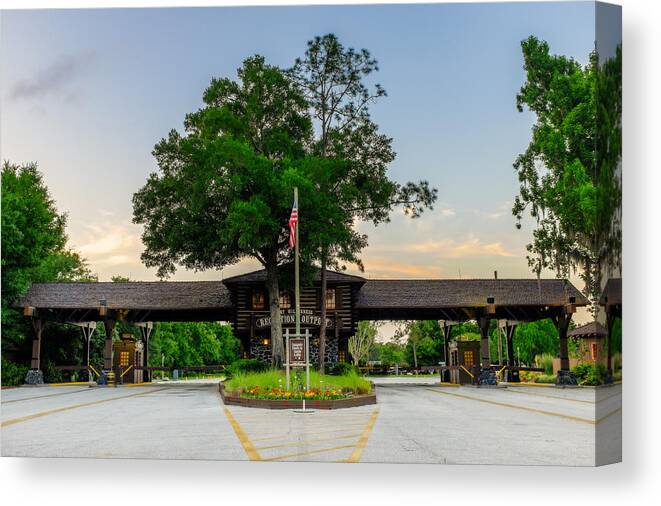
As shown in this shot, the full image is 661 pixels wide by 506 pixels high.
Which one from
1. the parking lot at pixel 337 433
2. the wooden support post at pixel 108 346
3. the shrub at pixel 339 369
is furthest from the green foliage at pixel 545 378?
the wooden support post at pixel 108 346

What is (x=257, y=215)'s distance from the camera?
933 inches

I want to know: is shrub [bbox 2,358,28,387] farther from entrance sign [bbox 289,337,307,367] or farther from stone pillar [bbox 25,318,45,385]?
entrance sign [bbox 289,337,307,367]

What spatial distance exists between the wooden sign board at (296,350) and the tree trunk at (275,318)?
8235 millimetres

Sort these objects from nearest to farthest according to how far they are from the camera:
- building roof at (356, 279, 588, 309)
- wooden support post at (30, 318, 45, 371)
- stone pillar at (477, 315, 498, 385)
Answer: stone pillar at (477, 315, 498, 385), wooden support post at (30, 318, 45, 371), building roof at (356, 279, 588, 309)

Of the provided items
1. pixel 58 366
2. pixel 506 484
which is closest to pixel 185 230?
pixel 58 366

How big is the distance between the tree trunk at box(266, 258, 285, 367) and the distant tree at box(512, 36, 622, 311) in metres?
9.16

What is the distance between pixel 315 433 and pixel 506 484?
360cm

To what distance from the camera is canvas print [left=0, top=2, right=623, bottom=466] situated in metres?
11.0

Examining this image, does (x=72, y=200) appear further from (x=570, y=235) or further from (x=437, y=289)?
(x=437, y=289)

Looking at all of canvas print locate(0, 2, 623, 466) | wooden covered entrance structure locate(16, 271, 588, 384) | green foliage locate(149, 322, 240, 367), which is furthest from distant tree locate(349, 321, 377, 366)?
wooden covered entrance structure locate(16, 271, 588, 384)

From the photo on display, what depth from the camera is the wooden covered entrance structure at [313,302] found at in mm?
30031

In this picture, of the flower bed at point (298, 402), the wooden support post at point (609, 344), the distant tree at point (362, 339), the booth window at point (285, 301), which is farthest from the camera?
the distant tree at point (362, 339)

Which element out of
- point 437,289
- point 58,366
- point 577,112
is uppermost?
→ point 577,112

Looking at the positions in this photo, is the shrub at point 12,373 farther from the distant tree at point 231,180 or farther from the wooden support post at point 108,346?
the distant tree at point 231,180
